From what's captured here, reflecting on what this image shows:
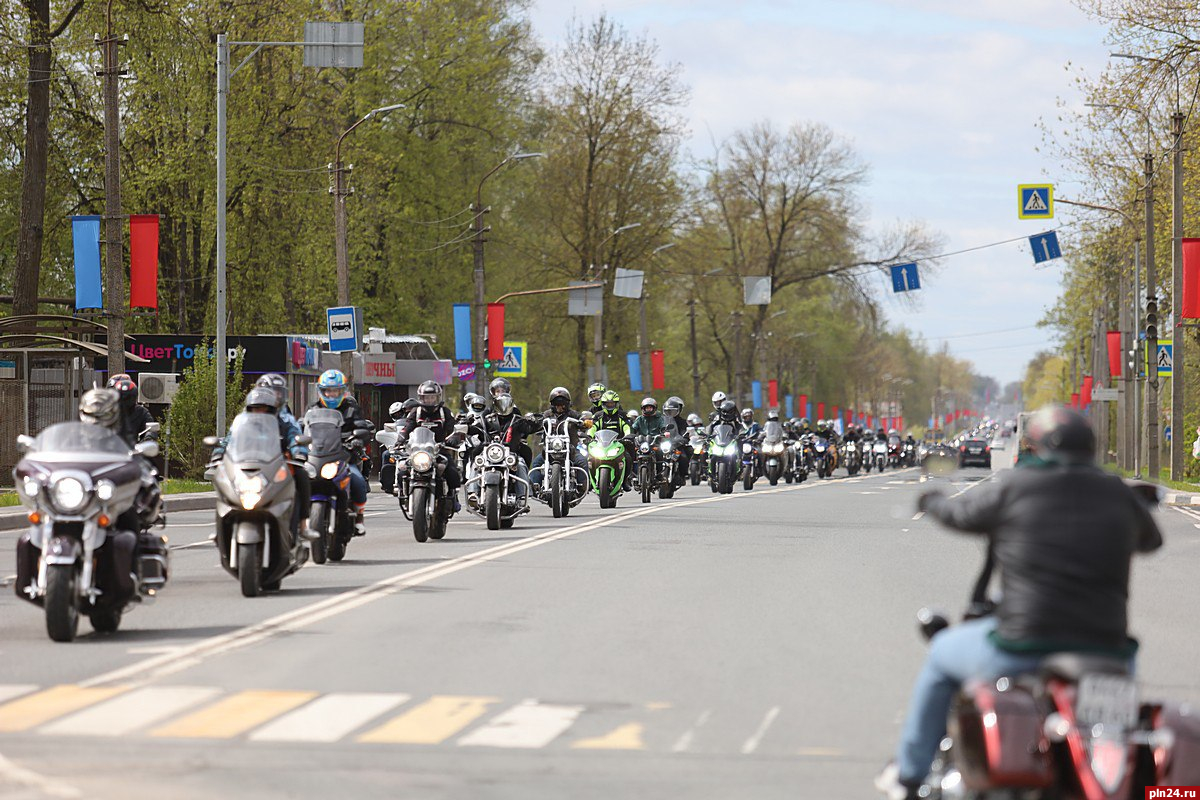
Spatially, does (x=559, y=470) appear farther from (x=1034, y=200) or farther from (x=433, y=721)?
(x=1034, y=200)

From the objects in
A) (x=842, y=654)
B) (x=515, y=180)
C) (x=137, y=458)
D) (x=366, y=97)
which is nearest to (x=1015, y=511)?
(x=842, y=654)

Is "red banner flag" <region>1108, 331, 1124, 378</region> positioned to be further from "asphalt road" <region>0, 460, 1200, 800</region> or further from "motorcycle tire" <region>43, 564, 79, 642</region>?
"motorcycle tire" <region>43, 564, 79, 642</region>

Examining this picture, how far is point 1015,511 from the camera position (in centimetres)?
605

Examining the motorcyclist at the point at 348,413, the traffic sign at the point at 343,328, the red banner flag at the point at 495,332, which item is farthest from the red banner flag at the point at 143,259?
the red banner flag at the point at 495,332

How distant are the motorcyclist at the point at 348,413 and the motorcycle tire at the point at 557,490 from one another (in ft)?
26.1

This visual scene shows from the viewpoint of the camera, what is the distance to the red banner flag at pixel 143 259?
35688mm

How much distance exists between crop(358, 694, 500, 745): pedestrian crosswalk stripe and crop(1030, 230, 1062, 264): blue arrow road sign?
1747 inches

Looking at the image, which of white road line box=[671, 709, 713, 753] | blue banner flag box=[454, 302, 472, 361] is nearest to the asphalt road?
white road line box=[671, 709, 713, 753]

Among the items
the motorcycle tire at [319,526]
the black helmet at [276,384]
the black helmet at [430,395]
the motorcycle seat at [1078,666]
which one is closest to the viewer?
the motorcycle seat at [1078,666]

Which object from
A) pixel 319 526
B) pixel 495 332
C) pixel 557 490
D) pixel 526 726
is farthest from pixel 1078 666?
pixel 495 332

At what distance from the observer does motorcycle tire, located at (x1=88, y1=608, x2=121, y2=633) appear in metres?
12.4

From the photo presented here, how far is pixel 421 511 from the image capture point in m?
21.3

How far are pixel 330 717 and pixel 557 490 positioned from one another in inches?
697

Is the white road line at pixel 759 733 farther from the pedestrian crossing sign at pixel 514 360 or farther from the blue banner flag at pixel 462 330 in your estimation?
the pedestrian crossing sign at pixel 514 360
